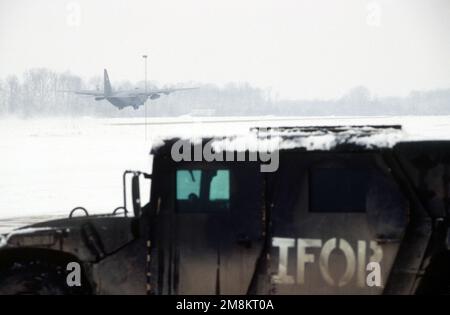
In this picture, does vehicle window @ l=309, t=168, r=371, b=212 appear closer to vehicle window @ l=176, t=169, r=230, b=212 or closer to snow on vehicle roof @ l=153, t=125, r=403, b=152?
snow on vehicle roof @ l=153, t=125, r=403, b=152

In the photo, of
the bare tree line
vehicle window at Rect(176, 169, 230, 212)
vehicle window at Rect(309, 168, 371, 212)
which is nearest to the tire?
vehicle window at Rect(176, 169, 230, 212)

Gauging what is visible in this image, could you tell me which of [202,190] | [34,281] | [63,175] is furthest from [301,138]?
[63,175]

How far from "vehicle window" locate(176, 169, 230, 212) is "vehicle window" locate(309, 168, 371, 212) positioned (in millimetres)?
717

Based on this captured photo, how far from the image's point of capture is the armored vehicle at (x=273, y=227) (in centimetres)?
534

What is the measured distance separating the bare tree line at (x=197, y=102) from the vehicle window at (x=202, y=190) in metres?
82.5

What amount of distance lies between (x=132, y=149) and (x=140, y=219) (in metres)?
31.7

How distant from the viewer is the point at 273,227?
5.42 meters

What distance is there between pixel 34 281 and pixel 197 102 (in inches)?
4774

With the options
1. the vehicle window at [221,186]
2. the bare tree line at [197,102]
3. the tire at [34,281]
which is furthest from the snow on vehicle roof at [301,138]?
the bare tree line at [197,102]

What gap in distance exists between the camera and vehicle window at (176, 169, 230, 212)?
5.51 m

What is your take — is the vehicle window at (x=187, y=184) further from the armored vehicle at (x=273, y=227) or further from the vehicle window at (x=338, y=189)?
the vehicle window at (x=338, y=189)

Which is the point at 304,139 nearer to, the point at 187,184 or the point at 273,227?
the point at 273,227

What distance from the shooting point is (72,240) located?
568 centimetres
